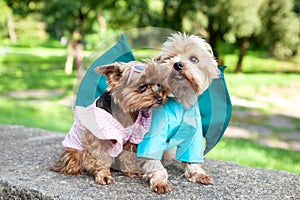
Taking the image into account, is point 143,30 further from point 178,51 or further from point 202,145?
point 202,145

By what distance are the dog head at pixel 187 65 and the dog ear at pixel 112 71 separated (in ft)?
1.16

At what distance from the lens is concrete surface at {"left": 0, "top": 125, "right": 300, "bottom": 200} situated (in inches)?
159

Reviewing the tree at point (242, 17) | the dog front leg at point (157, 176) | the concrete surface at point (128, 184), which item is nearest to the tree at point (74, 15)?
the tree at point (242, 17)

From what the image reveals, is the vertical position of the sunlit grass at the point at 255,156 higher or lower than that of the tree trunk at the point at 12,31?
higher

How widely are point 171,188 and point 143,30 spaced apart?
1.44 m

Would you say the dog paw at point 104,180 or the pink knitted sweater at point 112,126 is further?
the dog paw at point 104,180

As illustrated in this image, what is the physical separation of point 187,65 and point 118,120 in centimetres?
81

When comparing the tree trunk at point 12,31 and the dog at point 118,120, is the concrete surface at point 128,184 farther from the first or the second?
the tree trunk at point 12,31

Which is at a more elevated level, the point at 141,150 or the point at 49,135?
the point at 141,150

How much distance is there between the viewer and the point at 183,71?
12.1 feet

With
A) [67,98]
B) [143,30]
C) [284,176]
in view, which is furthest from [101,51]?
[67,98]

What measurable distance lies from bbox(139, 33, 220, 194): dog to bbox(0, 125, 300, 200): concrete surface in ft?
0.58

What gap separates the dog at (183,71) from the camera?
3.71 meters

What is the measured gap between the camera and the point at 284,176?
493cm
